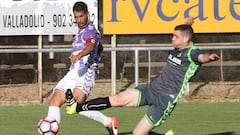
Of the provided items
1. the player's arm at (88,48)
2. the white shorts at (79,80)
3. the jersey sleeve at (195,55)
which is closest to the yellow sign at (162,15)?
the white shorts at (79,80)

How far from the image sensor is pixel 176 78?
9.67 meters

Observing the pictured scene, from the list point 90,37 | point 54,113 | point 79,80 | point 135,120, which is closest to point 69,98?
point 54,113

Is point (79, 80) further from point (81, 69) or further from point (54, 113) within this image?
point (54, 113)

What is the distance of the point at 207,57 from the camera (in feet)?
29.8

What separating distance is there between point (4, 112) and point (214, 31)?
6105 mm

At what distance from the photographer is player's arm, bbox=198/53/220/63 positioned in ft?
29.1

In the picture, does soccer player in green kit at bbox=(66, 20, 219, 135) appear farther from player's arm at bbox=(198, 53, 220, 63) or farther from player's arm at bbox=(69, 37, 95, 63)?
player's arm at bbox=(69, 37, 95, 63)

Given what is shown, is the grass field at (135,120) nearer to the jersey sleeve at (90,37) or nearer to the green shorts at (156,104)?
the jersey sleeve at (90,37)

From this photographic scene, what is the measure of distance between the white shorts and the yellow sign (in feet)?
25.8

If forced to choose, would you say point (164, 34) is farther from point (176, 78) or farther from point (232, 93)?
point (176, 78)

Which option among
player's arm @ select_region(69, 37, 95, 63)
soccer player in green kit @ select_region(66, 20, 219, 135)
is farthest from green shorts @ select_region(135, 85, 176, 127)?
player's arm @ select_region(69, 37, 95, 63)

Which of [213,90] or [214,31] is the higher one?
[214,31]

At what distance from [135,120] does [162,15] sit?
212 inches

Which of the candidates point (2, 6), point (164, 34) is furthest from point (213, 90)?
→ point (2, 6)
